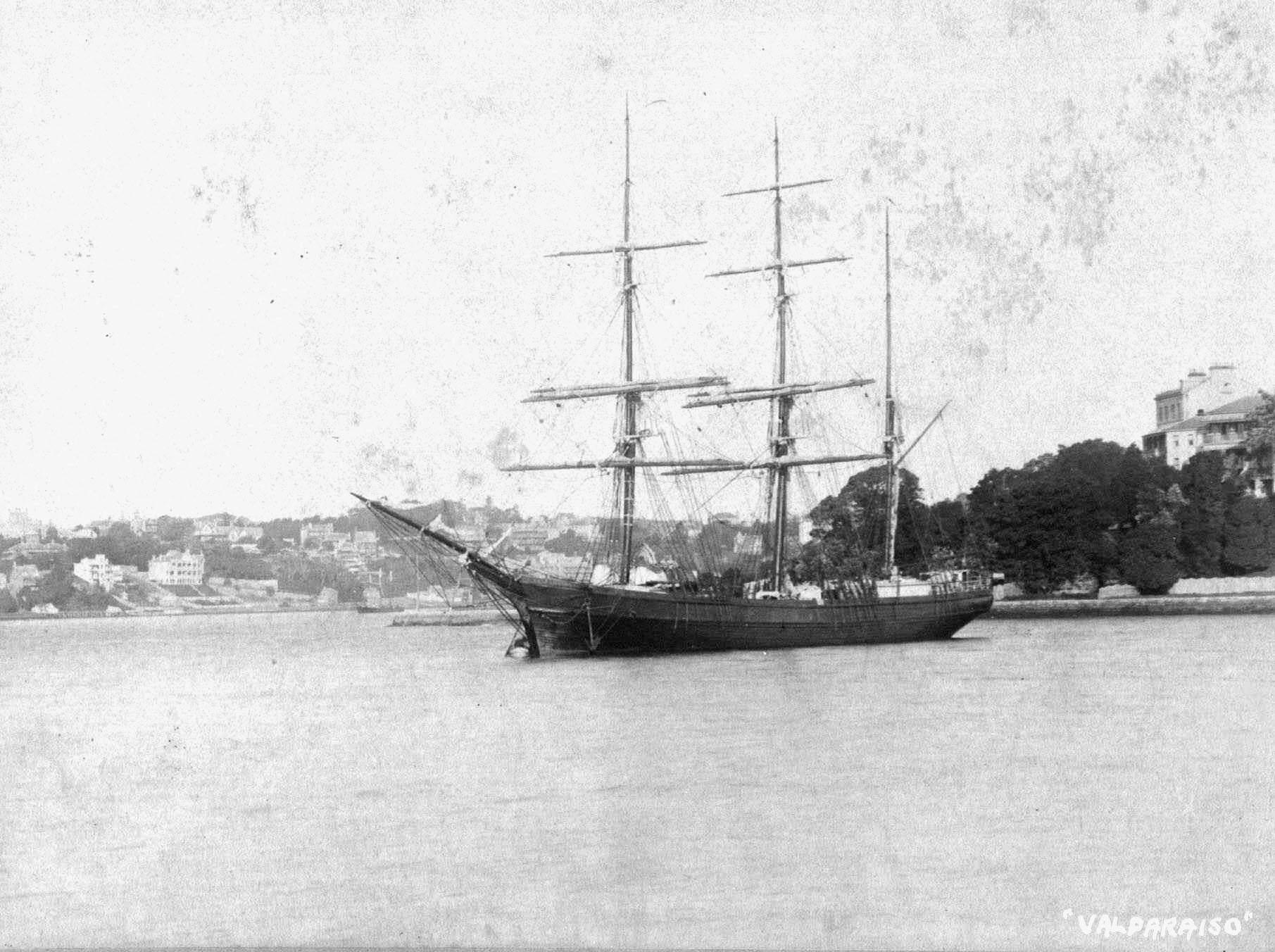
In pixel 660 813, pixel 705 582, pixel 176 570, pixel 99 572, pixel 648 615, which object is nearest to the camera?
pixel 660 813

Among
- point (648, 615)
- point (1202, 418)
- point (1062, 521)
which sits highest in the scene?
point (1202, 418)

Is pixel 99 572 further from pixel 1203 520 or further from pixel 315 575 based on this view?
pixel 1203 520

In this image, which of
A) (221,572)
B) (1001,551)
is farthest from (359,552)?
(1001,551)

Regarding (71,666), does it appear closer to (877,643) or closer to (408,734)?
(877,643)

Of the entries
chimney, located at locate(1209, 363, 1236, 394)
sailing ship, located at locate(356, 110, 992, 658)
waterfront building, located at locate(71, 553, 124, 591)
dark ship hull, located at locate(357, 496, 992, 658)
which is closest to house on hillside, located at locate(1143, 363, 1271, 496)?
chimney, located at locate(1209, 363, 1236, 394)

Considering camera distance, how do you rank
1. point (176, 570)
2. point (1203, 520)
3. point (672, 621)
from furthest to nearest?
point (176, 570) < point (1203, 520) < point (672, 621)

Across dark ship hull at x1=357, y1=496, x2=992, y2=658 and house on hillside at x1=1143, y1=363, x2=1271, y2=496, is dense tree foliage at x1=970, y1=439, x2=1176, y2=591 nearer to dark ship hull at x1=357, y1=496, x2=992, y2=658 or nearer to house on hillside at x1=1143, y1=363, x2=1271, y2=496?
house on hillside at x1=1143, y1=363, x2=1271, y2=496

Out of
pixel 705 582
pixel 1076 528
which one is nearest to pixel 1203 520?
pixel 1076 528
